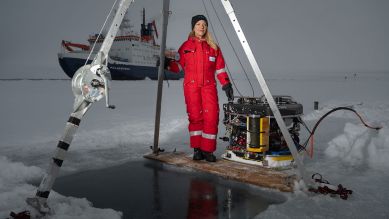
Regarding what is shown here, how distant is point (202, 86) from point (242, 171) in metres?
1.27

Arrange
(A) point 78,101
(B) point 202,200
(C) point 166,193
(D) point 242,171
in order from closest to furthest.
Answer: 1. (A) point 78,101
2. (B) point 202,200
3. (C) point 166,193
4. (D) point 242,171

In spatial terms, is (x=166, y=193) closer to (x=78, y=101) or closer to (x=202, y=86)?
(x=78, y=101)

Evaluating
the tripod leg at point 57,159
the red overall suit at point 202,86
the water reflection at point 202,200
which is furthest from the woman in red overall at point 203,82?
the tripod leg at point 57,159

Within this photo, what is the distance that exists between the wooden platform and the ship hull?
36.8 meters

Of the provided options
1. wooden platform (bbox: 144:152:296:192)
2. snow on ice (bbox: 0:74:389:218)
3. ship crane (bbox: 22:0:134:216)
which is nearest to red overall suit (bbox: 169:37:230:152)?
wooden platform (bbox: 144:152:296:192)

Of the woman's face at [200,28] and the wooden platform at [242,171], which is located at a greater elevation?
the woman's face at [200,28]

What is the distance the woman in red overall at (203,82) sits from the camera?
4.12 metres

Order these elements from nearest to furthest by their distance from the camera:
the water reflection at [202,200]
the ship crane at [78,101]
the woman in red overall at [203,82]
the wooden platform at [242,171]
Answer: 1. the ship crane at [78,101]
2. the water reflection at [202,200]
3. the wooden platform at [242,171]
4. the woman in red overall at [203,82]

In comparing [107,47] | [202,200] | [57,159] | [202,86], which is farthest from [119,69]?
[57,159]

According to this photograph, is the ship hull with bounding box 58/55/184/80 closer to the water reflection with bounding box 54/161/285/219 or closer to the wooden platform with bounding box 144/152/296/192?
the wooden platform with bounding box 144/152/296/192

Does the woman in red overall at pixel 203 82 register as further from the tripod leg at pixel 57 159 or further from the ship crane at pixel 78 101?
the tripod leg at pixel 57 159

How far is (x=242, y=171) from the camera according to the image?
3.69 meters

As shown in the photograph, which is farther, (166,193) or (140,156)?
(140,156)

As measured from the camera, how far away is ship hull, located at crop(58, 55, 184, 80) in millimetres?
43688
